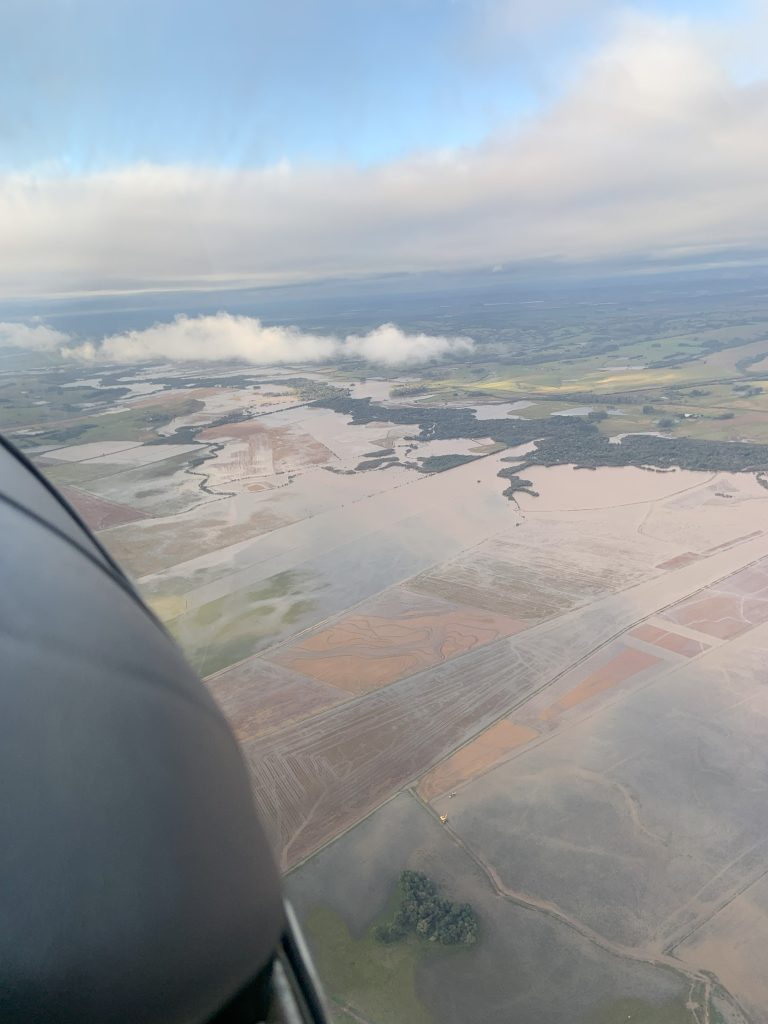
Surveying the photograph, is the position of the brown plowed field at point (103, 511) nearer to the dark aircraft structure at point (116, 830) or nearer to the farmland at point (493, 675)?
the farmland at point (493, 675)

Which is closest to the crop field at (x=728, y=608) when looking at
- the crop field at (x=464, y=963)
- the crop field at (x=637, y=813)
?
the crop field at (x=637, y=813)

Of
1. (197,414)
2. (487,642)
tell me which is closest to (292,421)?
(197,414)

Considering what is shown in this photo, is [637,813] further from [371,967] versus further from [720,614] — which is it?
[720,614]

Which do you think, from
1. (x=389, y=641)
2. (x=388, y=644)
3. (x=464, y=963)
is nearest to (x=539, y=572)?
(x=389, y=641)

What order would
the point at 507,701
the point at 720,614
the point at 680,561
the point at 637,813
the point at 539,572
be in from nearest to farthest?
the point at 637,813 → the point at 507,701 → the point at 720,614 → the point at 539,572 → the point at 680,561

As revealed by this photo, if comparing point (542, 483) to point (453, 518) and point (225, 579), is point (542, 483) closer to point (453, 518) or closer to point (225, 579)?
point (453, 518)

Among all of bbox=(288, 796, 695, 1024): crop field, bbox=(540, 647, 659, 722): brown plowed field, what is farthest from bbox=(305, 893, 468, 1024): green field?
bbox=(540, 647, 659, 722): brown plowed field
